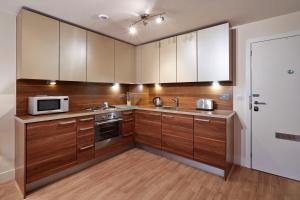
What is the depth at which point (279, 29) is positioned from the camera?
230cm

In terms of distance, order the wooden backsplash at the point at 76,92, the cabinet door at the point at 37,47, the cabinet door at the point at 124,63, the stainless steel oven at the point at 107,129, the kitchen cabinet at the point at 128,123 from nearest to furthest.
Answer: the cabinet door at the point at 37,47, the wooden backsplash at the point at 76,92, the stainless steel oven at the point at 107,129, the kitchen cabinet at the point at 128,123, the cabinet door at the point at 124,63

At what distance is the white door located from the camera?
7.24 ft

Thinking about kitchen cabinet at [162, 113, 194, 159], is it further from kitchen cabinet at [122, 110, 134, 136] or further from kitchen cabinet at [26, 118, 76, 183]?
kitchen cabinet at [26, 118, 76, 183]

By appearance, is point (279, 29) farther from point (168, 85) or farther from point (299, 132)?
point (168, 85)

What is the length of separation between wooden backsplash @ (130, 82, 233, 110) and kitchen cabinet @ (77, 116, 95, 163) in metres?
1.55

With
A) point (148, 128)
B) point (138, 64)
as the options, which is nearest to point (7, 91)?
point (148, 128)

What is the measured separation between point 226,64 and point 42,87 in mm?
2861

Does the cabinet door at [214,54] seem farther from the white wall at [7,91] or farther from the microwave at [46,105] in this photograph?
the white wall at [7,91]

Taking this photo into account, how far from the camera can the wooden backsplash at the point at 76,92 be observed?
2338mm

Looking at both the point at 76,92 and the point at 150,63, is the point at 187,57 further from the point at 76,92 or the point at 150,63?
the point at 76,92

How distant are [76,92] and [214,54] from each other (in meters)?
2.47

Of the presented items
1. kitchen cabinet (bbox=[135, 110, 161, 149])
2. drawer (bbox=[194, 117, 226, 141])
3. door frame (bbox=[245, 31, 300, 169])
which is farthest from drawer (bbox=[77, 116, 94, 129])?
door frame (bbox=[245, 31, 300, 169])

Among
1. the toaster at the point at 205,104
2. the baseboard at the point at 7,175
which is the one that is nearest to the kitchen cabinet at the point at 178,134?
the toaster at the point at 205,104

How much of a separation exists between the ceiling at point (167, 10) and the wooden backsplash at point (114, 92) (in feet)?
3.35
